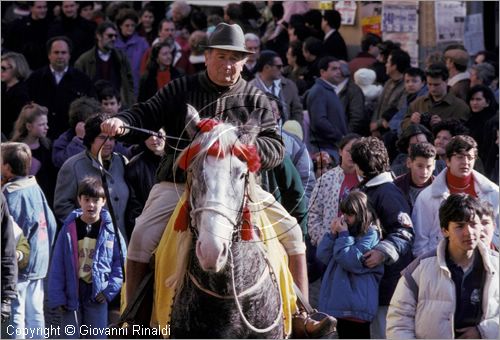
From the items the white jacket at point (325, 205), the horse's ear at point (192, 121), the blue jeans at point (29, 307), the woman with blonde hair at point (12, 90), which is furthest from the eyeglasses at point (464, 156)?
the woman with blonde hair at point (12, 90)

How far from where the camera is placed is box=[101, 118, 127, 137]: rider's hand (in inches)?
341

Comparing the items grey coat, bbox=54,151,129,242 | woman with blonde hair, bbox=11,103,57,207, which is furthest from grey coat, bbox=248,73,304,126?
grey coat, bbox=54,151,129,242

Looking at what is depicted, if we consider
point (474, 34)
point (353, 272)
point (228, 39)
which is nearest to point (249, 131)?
point (228, 39)

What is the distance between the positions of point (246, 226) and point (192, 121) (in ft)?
2.53

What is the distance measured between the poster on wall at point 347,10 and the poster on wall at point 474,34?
Result: 1807 mm

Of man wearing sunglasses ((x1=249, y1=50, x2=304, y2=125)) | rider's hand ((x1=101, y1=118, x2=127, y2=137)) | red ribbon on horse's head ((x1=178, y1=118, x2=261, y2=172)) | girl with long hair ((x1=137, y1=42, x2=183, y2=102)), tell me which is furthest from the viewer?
girl with long hair ((x1=137, y1=42, x2=183, y2=102))

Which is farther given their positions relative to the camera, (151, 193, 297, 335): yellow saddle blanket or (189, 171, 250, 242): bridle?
(151, 193, 297, 335): yellow saddle blanket

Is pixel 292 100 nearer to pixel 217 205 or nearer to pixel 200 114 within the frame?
pixel 200 114

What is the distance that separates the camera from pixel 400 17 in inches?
738

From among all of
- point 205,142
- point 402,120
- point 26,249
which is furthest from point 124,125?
point 402,120

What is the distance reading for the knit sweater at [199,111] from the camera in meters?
8.73

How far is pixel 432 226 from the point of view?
11.4 meters

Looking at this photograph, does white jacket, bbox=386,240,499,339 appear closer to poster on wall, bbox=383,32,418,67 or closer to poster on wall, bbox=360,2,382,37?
poster on wall, bbox=383,32,418,67

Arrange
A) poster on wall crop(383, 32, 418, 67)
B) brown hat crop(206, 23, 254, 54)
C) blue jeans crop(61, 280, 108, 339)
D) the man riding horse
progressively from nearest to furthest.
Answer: the man riding horse < brown hat crop(206, 23, 254, 54) < blue jeans crop(61, 280, 108, 339) < poster on wall crop(383, 32, 418, 67)
